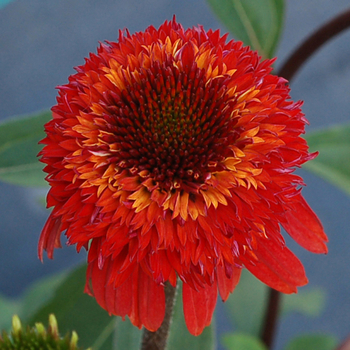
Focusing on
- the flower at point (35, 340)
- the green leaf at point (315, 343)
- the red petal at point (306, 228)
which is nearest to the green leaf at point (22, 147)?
the flower at point (35, 340)

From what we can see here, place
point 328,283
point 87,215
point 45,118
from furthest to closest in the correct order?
point 328,283 → point 45,118 → point 87,215

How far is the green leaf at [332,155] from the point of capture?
0.46 meters

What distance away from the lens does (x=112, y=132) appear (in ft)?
0.94

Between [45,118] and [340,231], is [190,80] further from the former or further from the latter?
[340,231]

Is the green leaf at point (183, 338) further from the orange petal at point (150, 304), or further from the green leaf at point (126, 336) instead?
the orange petal at point (150, 304)

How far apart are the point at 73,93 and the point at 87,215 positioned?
76mm

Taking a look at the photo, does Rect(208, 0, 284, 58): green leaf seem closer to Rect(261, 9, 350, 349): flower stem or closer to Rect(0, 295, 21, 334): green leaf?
Rect(261, 9, 350, 349): flower stem

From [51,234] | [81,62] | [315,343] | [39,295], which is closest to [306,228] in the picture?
[51,234]

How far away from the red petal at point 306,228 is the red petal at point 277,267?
0.02m

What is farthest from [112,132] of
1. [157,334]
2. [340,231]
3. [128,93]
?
[340,231]

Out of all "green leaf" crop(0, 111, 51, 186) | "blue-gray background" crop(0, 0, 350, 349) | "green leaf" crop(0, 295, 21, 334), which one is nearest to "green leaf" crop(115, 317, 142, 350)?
"green leaf" crop(0, 111, 51, 186)

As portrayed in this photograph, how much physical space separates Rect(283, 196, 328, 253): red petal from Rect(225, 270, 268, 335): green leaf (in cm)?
47

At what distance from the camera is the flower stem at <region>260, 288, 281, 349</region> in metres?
0.55

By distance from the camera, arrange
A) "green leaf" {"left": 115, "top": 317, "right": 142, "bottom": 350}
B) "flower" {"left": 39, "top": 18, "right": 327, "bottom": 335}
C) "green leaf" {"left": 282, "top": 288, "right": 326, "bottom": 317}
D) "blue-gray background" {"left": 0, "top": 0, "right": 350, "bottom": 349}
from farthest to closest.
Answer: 1. "blue-gray background" {"left": 0, "top": 0, "right": 350, "bottom": 349}
2. "green leaf" {"left": 282, "top": 288, "right": 326, "bottom": 317}
3. "green leaf" {"left": 115, "top": 317, "right": 142, "bottom": 350}
4. "flower" {"left": 39, "top": 18, "right": 327, "bottom": 335}
